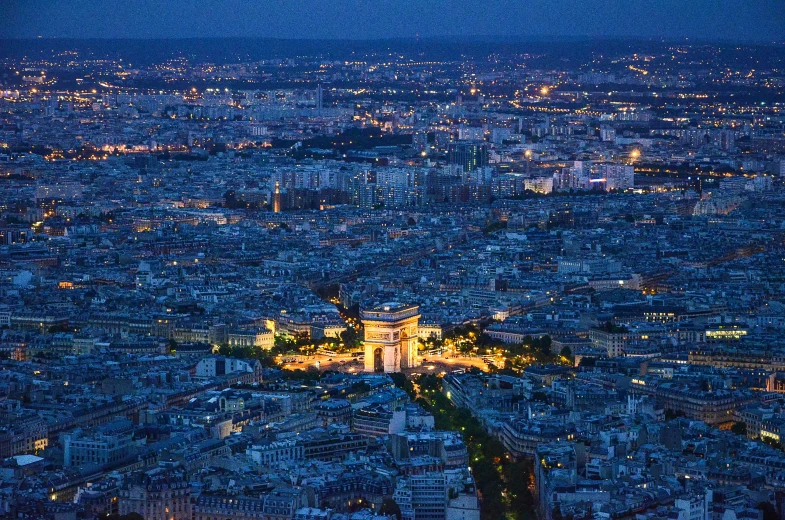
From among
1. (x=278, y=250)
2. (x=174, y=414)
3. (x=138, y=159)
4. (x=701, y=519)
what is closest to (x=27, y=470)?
(x=174, y=414)

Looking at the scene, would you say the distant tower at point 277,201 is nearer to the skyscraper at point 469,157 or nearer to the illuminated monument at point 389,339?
the skyscraper at point 469,157

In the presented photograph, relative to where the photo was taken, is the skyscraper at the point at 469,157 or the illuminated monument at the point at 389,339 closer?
the illuminated monument at the point at 389,339

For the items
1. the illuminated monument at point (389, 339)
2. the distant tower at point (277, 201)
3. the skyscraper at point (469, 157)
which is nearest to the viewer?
the illuminated monument at point (389, 339)

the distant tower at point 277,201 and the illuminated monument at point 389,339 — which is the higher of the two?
the illuminated monument at point 389,339

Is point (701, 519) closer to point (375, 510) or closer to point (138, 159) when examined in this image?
point (375, 510)

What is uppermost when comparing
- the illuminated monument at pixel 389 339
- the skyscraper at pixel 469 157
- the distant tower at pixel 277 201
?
the illuminated monument at pixel 389 339

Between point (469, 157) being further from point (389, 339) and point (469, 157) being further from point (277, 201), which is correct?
point (389, 339)

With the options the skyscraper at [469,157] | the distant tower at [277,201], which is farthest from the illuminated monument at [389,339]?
the skyscraper at [469,157]

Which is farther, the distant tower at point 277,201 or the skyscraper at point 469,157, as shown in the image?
the skyscraper at point 469,157

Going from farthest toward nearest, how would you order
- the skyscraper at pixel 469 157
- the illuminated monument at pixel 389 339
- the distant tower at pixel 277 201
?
the skyscraper at pixel 469 157 < the distant tower at pixel 277 201 < the illuminated monument at pixel 389 339

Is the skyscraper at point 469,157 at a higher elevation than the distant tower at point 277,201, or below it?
higher
